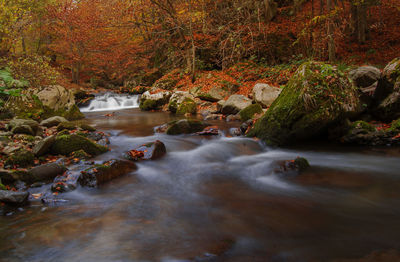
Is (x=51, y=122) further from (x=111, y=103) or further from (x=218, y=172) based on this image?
(x=111, y=103)

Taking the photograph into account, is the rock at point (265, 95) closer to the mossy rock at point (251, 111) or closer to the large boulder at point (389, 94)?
the mossy rock at point (251, 111)

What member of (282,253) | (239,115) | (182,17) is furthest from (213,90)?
(282,253)

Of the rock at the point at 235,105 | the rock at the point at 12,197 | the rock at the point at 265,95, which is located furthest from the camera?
the rock at the point at 235,105

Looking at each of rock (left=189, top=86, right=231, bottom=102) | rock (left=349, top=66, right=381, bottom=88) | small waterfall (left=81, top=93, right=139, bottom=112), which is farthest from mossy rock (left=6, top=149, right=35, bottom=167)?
small waterfall (left=81, top=93, right=139, bottom=112)

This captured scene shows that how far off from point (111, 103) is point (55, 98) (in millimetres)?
5968

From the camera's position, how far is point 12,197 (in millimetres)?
3596

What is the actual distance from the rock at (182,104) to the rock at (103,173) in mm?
7512

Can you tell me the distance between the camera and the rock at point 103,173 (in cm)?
437

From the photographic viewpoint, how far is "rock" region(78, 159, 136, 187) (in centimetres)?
437

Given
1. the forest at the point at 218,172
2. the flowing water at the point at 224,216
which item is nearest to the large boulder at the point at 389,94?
the forest at the point at 218,172

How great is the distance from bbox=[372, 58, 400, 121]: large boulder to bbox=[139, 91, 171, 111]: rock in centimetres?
A: 1064

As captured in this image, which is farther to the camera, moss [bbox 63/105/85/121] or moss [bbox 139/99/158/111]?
moss [bbox 139/99/158/111]

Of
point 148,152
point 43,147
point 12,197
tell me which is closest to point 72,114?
point 43,147

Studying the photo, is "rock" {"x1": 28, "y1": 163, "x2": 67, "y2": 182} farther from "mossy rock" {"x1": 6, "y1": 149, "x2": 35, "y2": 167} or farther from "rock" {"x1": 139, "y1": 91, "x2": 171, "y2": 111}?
"rock" {"x1": 139, "y1": 91, "x2": 171, "y2": 111}
